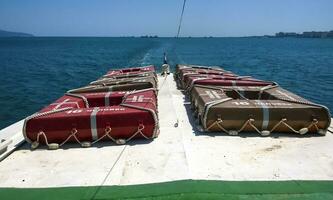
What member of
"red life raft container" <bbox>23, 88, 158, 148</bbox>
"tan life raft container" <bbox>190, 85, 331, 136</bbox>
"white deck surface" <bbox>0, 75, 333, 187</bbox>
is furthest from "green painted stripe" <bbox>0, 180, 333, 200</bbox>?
"tan life raft container" <bbox>190, 85, 331, 136</bbox>

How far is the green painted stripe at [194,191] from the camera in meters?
4.15

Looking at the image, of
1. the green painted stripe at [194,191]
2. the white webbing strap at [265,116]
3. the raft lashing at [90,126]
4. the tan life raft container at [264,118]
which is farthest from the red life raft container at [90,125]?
the white webbing strap at [265,116]

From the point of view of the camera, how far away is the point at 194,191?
425 centimetres

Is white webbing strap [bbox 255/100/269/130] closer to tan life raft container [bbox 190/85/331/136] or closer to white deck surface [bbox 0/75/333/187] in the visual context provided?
tan life raft container [bbox 190/85/331/136]

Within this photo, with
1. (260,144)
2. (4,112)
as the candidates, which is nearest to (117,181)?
(260,144)

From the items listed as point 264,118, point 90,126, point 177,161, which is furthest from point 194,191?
point 264,118

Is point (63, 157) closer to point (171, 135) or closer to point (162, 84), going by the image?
point (171, 135)

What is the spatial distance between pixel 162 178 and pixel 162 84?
9.22 metres

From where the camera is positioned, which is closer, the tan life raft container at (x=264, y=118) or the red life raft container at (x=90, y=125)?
the red life raft container at (x=90, y=125)

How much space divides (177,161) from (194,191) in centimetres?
112

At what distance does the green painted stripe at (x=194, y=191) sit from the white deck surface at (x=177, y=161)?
185mm

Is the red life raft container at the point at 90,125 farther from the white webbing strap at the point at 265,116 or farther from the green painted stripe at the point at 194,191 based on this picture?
the white webbing strap at the point at 265,116

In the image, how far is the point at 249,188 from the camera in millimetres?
4355

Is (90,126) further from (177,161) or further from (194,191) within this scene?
(194,191)
